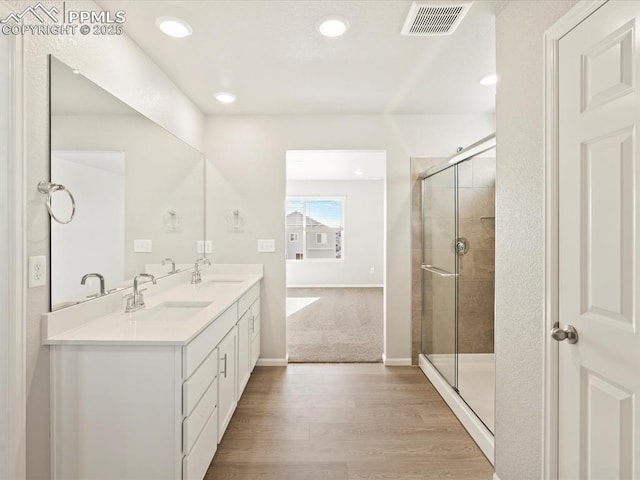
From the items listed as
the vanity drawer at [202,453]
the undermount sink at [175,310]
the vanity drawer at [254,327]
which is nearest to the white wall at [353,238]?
the vanity drawer at [254,327]

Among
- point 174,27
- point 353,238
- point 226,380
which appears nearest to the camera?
point 174,27

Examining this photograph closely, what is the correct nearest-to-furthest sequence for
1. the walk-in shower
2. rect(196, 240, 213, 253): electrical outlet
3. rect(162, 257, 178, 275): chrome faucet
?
rect(162, 257, 178, 275): chrome faucet, the walk-in shower, rect(196, 240, 213, 253): electrical outlet

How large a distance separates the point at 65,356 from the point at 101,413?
28 centimetres

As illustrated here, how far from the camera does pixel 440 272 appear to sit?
9.86 ft

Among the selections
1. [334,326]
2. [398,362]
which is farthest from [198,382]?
[334,326]

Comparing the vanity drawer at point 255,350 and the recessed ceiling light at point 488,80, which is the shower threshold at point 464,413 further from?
the recessed ceiling light at point 488,80

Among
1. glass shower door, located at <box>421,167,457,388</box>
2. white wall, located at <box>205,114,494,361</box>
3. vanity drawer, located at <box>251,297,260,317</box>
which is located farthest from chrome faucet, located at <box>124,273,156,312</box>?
glass shower door, located at <box>421,167,457,388</box>

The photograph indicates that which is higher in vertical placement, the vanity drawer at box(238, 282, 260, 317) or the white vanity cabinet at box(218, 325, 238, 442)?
the vanity drawer at box(238, 282, 260, 317)

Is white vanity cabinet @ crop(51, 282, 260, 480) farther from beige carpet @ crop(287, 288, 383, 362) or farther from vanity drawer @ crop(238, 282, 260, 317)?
beige carpet @ crop(287, 288, 383, 362)

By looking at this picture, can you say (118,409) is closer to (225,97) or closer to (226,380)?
(226,380)

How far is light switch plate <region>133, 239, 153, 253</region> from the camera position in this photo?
84.7 inches

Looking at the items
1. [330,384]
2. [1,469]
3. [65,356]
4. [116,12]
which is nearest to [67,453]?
[1,469]

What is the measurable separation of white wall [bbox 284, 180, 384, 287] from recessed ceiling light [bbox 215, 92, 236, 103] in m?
5.01

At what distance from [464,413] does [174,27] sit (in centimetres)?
303
